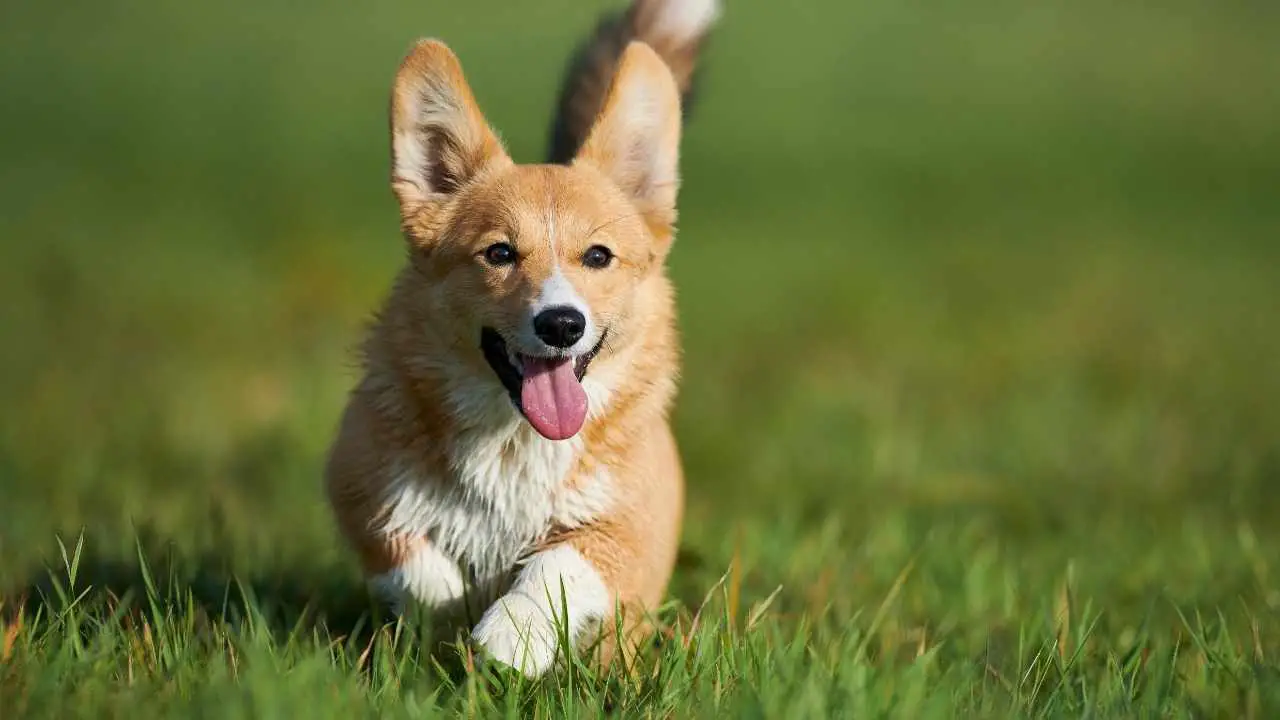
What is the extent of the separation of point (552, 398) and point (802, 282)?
26.5 ft

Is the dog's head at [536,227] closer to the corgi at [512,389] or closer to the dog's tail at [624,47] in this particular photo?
the corgi at [512,389]

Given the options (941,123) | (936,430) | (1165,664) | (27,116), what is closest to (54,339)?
(936,430)

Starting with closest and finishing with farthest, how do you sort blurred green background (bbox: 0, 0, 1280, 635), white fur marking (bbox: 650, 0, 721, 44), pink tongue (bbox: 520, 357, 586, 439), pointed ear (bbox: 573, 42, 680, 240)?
pink tongue (bbox: 520, 357, 586, 439) < pointed ear (bbox: 573, 42, 680, 240) < white fur marking (bbox: 650, 0, 721, 44) < blurred green background (bbox: 0, 0, 1280, 635)

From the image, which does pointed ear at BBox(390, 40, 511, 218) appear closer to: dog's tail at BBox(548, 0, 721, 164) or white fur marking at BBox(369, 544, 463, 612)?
dog's tail at BBox(548, 0, 721, 164)

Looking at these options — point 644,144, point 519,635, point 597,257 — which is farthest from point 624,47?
point 519,635

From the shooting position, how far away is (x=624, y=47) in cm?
573

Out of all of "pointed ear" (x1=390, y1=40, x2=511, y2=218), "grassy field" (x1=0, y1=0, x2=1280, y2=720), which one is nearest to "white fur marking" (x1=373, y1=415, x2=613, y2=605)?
"grassy field" (x1=0, y1=0, x2=1280, y2=720)

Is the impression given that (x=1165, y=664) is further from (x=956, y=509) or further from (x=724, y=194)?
(x=724, y=194)

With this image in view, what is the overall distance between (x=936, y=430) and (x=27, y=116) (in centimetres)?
1228

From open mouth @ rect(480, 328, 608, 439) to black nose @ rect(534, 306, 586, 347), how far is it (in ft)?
0.40

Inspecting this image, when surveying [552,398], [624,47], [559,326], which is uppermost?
[624,47]

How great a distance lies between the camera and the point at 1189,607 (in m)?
5.25

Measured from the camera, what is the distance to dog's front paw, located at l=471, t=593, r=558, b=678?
399cm

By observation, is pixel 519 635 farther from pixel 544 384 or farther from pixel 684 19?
pixel 684 19
